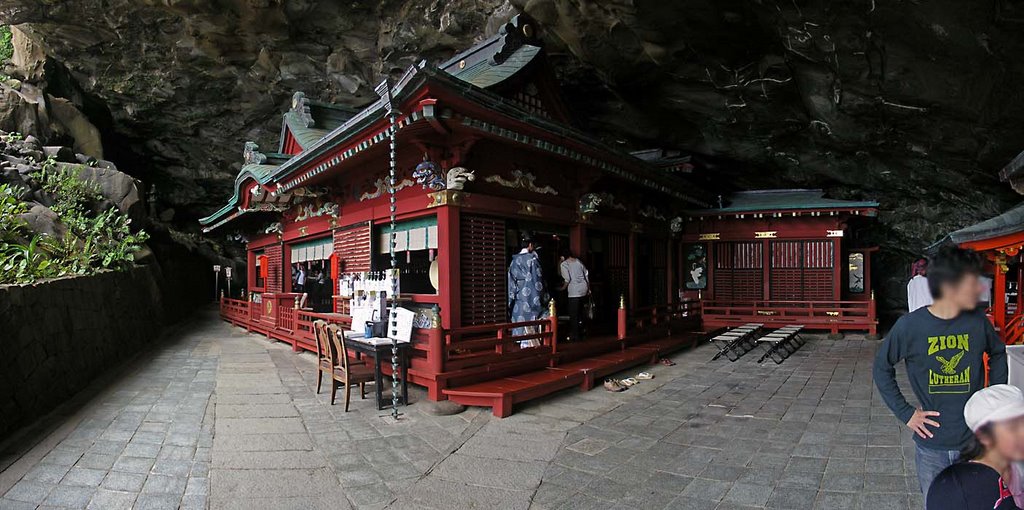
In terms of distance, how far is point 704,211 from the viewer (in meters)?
14.9

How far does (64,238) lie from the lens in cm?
1035

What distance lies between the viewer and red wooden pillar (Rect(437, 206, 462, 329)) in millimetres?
7320

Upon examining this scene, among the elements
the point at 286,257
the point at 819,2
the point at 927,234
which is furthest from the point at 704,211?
the point at 286,257

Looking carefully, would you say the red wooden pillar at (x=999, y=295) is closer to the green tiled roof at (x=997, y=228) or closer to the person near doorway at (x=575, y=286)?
the green tiled roof at (x=997, y=228)

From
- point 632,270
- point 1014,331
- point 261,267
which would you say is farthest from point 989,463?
point 261,267

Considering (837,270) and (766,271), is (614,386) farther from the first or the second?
(837,270)

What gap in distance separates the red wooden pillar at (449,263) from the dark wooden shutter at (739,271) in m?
10.8

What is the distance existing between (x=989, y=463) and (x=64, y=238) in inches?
563

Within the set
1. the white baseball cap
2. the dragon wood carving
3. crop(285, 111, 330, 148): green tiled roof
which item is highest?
crop(285, 111, 330, 148): green tiled roof

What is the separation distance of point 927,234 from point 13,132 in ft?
92.4

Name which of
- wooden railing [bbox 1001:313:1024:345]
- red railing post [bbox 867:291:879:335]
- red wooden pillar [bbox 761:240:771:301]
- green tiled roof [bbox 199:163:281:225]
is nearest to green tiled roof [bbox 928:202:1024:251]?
wooden railing [bbox 1001:313:1024:345]

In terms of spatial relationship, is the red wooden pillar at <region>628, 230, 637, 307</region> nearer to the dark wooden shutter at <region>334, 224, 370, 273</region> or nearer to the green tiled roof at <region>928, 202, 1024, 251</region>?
the green tiled roof at <region>928, 202, 1024, 251</region>

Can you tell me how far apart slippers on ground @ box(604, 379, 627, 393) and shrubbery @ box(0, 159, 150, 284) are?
802 cm

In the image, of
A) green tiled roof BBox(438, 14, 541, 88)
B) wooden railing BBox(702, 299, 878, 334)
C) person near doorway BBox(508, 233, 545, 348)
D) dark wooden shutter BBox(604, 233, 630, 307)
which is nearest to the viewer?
person near doorway BBox(508, 233, 545, 348)
